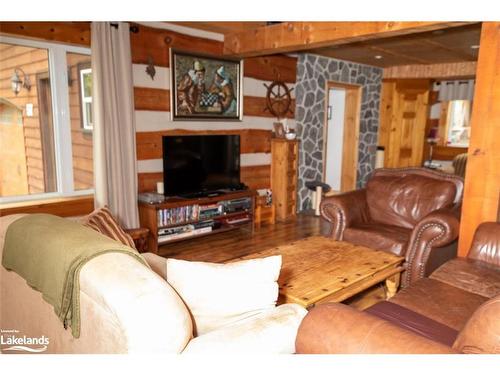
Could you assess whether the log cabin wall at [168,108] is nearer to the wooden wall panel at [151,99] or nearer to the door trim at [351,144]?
the wooden wall panel at [151,99]

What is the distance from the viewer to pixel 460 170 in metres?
6.62

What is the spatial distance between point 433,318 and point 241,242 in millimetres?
2805

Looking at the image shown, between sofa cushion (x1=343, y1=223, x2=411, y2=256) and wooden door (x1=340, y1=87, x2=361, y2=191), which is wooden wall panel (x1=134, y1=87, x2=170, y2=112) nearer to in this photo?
sofa cushion (x1=343, y1=223, x2=411, y2=256)

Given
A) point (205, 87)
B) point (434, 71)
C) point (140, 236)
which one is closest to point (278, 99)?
point (205, 87)

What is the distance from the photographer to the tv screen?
13.7 feet

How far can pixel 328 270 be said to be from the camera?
2.44 metres

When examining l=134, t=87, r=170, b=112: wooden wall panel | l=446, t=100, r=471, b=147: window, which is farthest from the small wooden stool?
l=446, t=100, r=471, b=147: window

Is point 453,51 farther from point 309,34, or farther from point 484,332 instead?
point 484,332

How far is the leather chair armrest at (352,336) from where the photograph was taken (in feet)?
3.83

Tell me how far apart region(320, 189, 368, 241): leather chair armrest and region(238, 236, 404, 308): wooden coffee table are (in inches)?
19.7

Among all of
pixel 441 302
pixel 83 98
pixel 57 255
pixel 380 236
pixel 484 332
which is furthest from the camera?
pixel 83 98
